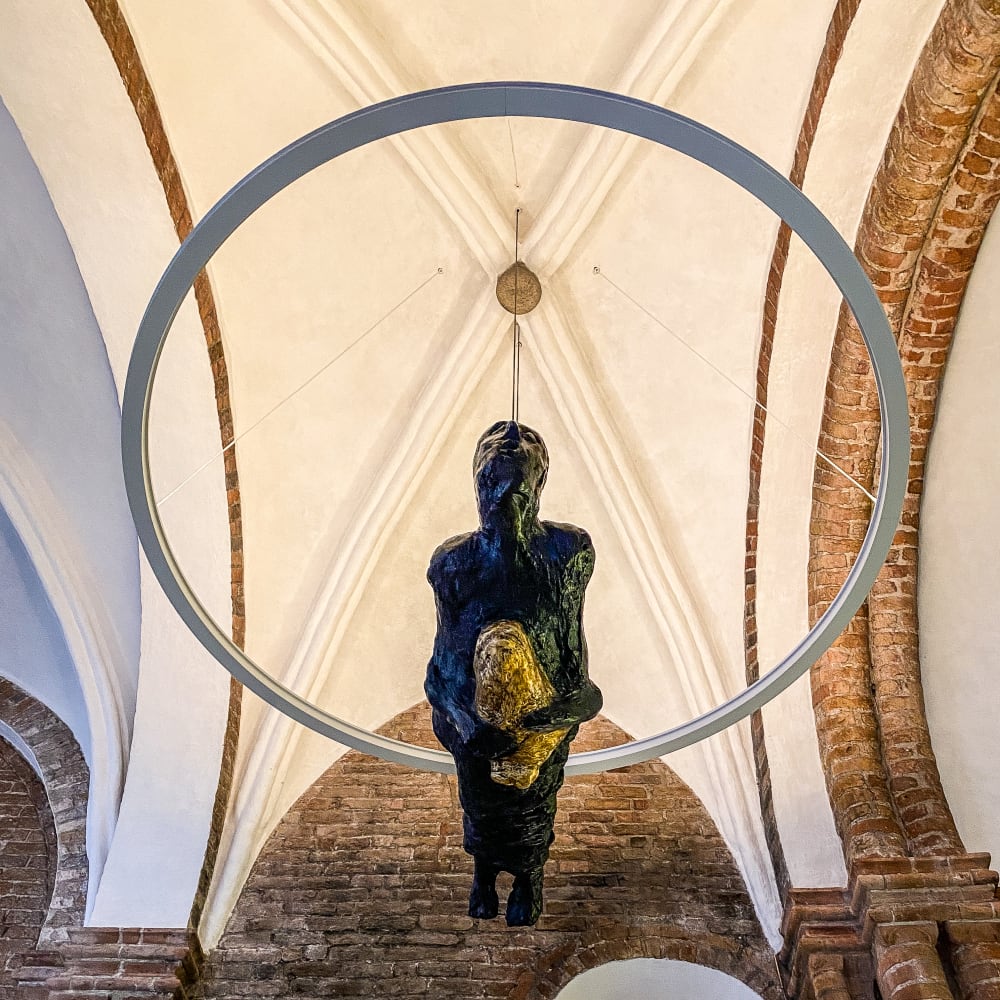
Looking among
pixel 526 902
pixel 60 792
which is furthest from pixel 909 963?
pixel 60 792

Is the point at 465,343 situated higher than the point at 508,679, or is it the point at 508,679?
the point at 465,343

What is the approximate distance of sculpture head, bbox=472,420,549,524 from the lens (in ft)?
12.5

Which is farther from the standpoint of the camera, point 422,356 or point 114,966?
point 422,356

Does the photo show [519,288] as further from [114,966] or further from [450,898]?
[114,966]

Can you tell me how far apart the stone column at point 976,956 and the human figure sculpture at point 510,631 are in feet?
6.69

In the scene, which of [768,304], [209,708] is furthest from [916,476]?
[209,708]

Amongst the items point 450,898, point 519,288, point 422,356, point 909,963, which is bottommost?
point 909,963

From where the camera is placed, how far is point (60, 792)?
623 centimetres

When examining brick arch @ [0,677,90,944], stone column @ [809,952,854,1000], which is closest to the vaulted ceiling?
brick arch @ [0,677,90,944]

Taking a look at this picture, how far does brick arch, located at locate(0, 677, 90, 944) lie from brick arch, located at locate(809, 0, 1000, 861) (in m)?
3.84

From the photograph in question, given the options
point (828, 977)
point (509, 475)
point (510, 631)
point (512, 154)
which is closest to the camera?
point (510, 631)

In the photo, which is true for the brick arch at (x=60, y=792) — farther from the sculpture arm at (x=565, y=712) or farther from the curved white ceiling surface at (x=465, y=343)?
the sculpture arm at (x=565, y=712)

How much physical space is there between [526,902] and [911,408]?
3.08m

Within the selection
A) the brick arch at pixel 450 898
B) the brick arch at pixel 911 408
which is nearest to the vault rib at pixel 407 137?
the brick arch at pixel 911 408
